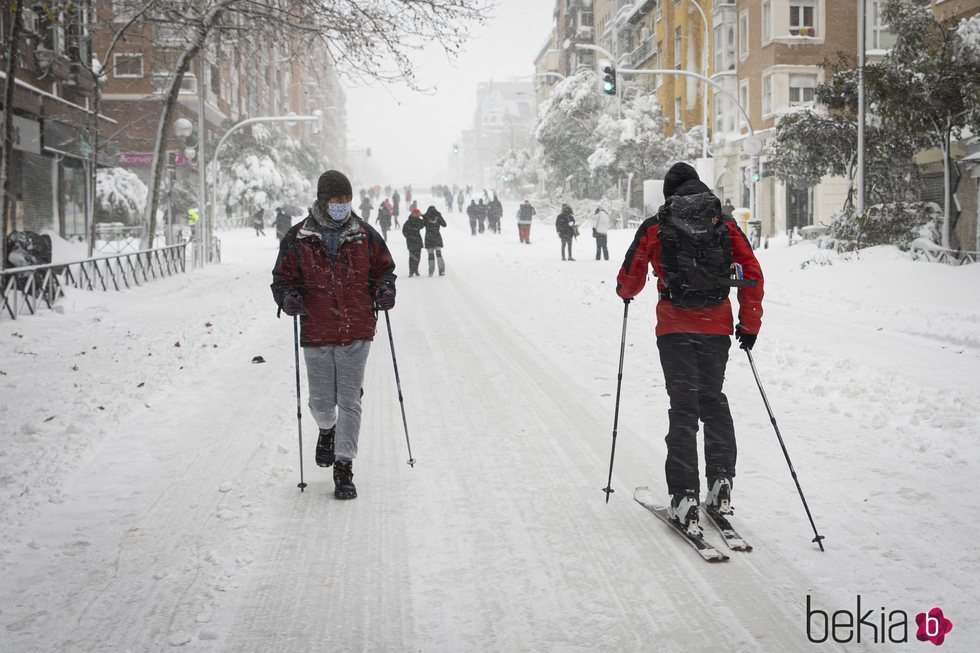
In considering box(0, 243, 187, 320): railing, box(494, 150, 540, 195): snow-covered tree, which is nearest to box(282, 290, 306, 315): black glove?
box(0, 243, 187, 320): railing

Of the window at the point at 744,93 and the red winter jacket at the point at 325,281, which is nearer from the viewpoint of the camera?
the red winter jacket at the point at 325,281

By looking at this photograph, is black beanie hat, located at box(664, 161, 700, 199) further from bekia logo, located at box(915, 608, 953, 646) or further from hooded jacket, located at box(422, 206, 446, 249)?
hooded jacket, located at box(422, 206, 446, 249)

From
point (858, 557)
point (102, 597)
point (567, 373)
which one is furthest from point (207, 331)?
point (858, 557)

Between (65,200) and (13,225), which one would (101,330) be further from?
(65,200)

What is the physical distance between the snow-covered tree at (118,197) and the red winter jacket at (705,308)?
35.1 m

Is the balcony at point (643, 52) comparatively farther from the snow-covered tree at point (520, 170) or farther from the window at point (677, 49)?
the snow-covered tree at point (520, 170)

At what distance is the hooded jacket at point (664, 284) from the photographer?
4.71m

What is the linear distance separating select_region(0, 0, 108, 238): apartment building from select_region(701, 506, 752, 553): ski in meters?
21.7

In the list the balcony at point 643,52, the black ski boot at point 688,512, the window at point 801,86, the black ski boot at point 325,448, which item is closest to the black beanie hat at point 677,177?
the black ski boot at point 688,512

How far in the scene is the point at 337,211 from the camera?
5539mm

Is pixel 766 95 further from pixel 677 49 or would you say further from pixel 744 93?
pixel 677 49

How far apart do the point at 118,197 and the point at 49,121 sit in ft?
33.1

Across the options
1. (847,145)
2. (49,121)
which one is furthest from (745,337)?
(49,121)

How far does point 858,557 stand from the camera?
4469 mm
